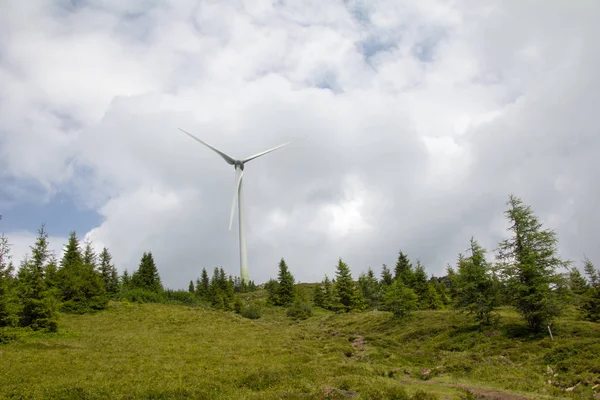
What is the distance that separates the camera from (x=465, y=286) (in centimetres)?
4384

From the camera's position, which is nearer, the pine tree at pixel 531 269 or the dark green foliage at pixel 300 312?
the pine tree at pixel 531 269

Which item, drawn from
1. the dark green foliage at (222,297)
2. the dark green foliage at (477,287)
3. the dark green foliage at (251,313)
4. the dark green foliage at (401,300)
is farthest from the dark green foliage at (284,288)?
the dark green foliage at (477,287)

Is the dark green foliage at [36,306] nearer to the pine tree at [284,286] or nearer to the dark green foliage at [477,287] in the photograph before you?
the dark green foliage at [477,287]

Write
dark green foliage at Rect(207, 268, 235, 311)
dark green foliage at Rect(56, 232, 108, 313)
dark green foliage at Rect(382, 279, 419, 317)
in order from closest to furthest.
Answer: dark green foliage at Rect(382, 279, 419, 317)
dark green foliage at Rect(56, 232, 108, 313)
dark green foliage at Rect(207, 268, 235, 311)

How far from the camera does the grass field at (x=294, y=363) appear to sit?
2025 centimetres

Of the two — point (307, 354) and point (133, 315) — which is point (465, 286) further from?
point (133, 315)

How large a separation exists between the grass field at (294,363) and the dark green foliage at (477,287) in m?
2.37

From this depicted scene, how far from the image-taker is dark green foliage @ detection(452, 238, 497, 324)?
42.1 m

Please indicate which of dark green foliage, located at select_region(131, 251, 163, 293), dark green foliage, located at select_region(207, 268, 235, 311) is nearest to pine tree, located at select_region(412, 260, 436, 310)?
dark green foliage, located at select_region(207, 268, 235, 311)

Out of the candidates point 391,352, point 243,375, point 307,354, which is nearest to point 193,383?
point 243,375

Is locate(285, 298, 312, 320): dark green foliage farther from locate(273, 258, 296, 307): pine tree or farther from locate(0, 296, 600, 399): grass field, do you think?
locate(0, 296, 600, 399): grass field

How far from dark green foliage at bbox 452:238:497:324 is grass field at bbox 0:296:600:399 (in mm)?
2370

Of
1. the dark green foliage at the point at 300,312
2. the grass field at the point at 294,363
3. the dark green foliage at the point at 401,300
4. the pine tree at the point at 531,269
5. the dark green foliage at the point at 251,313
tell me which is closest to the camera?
the grass field at the point at 294,363

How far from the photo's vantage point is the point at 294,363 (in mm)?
29625
